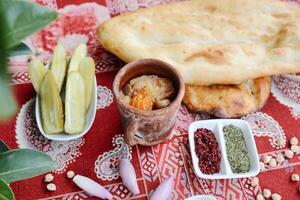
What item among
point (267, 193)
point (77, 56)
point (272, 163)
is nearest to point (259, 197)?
point (267, 193)

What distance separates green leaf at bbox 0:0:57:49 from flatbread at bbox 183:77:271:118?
953mm

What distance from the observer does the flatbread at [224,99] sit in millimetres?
1413

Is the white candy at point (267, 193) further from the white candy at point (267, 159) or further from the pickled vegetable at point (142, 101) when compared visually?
the pickled vegetable at point (142, 101)

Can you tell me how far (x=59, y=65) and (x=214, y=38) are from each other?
57cm

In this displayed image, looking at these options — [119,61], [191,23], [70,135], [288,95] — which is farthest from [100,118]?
[288,95]

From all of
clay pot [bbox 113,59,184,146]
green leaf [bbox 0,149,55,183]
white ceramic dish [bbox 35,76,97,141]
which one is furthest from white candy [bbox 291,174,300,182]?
green leaf [bbox 0,149,55,183]

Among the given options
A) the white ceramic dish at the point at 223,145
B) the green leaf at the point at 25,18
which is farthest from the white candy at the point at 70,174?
the green leaf at the point at 25,18

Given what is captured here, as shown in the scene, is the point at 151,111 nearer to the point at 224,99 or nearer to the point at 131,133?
the point at 131,133

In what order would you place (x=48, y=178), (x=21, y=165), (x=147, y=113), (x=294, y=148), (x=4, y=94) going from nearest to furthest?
(x=4, y=94)
(x=21, y=165)
(x=147, y=113)
(x=48, y=178)
(x=294, y=148)

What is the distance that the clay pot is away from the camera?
1.21 m

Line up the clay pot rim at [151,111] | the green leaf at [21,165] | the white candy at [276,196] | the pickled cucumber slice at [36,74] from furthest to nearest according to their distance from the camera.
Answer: the pickled cucumber slice at [36,74], the white candy at [276,196], the clay pot rim at [151,111], the green leaf at [21,165]

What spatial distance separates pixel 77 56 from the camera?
1.49 meters

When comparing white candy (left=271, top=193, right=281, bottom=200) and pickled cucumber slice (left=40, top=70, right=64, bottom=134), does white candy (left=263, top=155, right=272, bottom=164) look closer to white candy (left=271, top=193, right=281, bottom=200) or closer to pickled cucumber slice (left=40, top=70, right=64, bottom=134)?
white candy (left=271, top=193, right=281, bottom=200)

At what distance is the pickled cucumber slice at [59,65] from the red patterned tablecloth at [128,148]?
13 cm
